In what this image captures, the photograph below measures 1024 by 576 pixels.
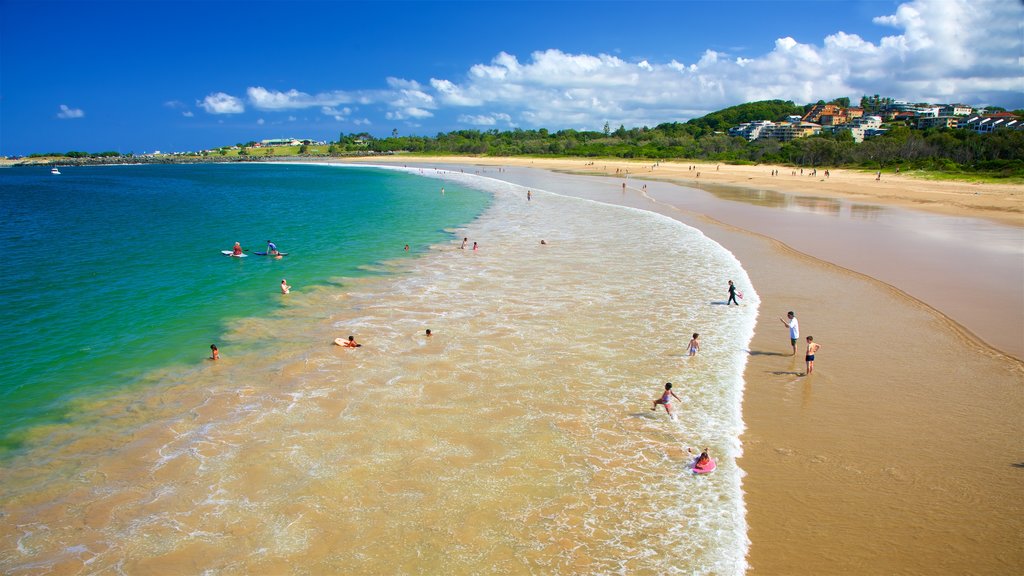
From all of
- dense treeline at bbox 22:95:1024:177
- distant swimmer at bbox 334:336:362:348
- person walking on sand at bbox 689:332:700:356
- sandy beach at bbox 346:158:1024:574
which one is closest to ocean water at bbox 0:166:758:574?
person walking on sand at bbox 689:332:700:356

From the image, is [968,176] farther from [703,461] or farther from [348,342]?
[348,342]

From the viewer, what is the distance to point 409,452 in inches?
433

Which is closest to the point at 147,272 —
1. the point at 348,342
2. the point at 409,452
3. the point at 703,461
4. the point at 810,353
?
the point at 348,342

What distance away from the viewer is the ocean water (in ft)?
28.0

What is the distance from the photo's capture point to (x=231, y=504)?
31.5ft

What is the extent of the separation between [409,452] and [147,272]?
77.1ft

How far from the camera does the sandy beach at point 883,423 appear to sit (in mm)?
8344

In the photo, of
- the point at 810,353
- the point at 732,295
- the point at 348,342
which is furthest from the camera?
the point at 732,295

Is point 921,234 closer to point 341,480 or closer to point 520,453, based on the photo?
point 520,453

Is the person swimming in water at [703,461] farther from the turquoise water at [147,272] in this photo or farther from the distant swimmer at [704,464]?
the turquoise water at [147,272]

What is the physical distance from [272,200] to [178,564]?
6446 centimetres

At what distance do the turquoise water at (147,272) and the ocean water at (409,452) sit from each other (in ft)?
3.89

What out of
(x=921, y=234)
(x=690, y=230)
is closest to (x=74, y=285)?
(x=690, y=230)

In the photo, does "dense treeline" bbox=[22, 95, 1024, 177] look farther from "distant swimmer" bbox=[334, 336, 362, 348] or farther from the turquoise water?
"distant swimmer" bbox=[334, 336, 362, 348]
